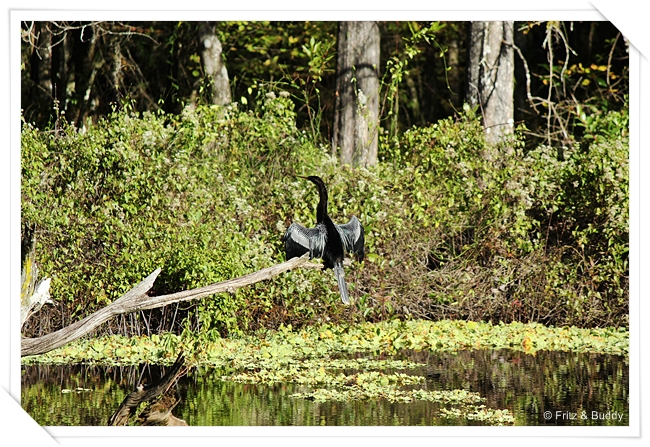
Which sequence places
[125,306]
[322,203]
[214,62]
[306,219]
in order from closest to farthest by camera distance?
[125,306], [322,203], [306,219], [214,62]

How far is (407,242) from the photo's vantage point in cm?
855

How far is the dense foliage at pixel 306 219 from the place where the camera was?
7.72 meters

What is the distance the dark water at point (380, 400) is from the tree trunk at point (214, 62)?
5.16m

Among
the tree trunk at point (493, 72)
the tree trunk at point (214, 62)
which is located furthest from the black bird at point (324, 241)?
the tree trunk at point (214, 62)

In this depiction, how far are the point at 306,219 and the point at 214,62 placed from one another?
394cm

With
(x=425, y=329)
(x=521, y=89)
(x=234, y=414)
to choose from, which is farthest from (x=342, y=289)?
(x=521, y=89)

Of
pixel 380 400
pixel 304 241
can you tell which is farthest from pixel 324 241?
pixel 380 400

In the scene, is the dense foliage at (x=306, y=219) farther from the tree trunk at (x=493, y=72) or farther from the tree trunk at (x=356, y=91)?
the tree trunk at (x=493, y=72)

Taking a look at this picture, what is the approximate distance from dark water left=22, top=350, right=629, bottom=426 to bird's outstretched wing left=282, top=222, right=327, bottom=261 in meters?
0.99

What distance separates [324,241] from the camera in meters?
6.27

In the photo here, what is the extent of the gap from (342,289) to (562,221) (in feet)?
10.8

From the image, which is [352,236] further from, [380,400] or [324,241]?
[380,400]

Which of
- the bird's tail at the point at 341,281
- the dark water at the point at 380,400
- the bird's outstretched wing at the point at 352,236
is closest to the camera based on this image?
the dark water at the point at 380,400
